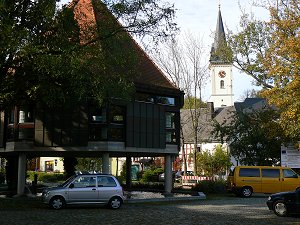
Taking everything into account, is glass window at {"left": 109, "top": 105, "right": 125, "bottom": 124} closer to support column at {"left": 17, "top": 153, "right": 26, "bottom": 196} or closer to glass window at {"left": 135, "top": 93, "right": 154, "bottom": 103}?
glass window at {"left": 135, "top": 93, "right": 154, "bottom": 103}

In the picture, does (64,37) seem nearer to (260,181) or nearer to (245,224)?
(245,224)

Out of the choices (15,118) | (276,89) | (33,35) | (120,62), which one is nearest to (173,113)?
(276,89)

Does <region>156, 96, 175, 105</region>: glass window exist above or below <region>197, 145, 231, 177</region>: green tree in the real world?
above

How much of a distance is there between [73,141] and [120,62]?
8.65m

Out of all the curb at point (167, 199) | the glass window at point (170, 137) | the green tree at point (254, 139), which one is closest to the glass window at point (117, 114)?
the glass window at point (170, 137)

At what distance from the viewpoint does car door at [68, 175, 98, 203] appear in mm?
19953

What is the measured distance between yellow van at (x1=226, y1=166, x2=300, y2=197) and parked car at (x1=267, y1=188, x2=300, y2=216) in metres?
12.8

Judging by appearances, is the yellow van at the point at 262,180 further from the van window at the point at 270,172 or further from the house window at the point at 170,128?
the house window at the point at 170,128

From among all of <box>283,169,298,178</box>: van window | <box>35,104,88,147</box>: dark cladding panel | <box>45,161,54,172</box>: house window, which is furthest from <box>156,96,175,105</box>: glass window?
<box>45,161,54,172</box>: house window

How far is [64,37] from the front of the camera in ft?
60.4

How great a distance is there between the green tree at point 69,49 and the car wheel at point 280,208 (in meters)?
7.83

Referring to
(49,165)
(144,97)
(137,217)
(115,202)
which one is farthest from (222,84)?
(137,217)

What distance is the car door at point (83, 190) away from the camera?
1995cm

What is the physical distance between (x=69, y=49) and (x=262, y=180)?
18.3m
